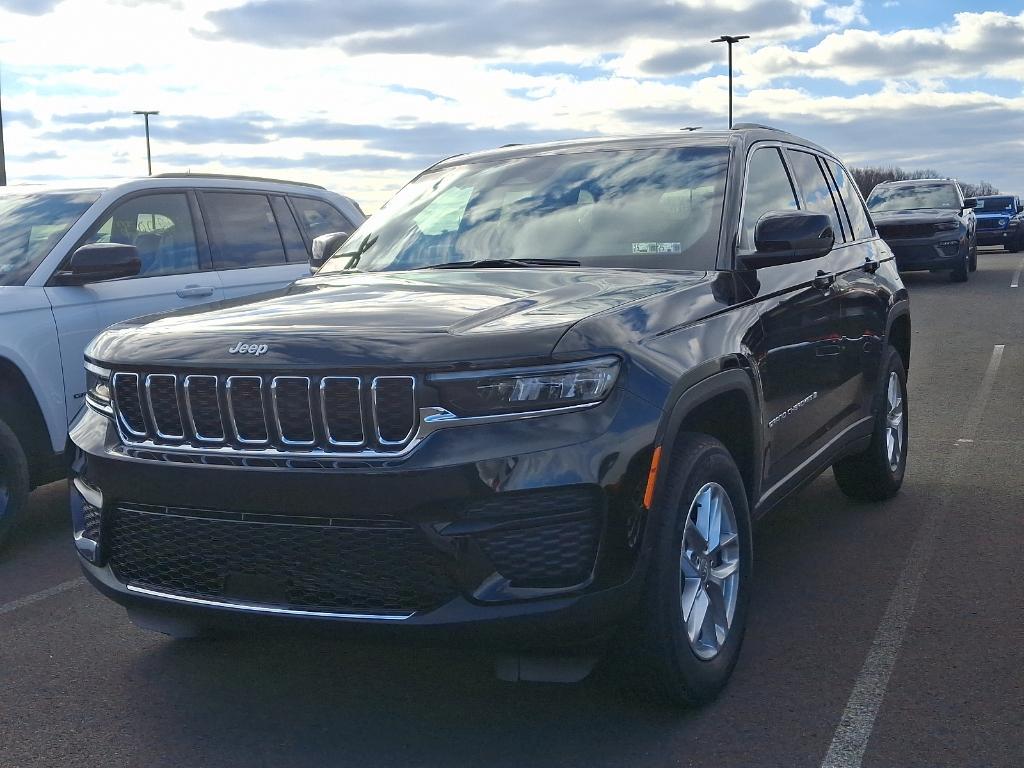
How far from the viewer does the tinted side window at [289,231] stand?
26.4 feet

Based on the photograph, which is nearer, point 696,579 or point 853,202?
point 696,579

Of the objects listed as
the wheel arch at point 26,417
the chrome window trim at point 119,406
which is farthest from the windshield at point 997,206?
the chrome window trim at point 119,406

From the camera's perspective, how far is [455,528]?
10.4ft

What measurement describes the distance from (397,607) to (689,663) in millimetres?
913

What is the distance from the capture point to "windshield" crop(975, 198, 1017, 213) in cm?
3378

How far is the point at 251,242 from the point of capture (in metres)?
7.75

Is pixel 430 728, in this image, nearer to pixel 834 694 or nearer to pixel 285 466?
pixel 285 466

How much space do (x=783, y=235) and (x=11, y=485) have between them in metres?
3.75

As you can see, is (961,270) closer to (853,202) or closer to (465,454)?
(853,202)

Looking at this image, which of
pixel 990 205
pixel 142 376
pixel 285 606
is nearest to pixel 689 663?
pixel 285 606

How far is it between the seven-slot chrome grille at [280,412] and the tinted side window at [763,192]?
1.83m

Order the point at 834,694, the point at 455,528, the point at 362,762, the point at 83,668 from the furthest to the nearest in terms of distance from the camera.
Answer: the point at 83,668 → the point at 834,694 → the point at 362,762 → the point at 455,528

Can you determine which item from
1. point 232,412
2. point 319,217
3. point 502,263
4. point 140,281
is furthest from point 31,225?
point 232,412

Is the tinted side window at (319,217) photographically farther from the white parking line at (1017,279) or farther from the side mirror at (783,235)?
the white parking line at (1017,279)
